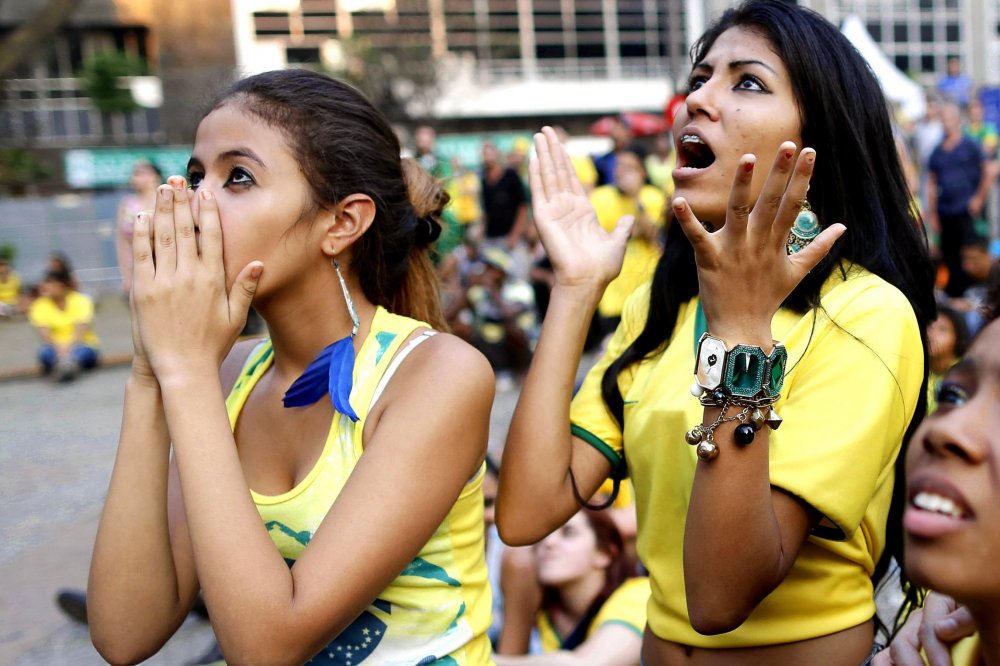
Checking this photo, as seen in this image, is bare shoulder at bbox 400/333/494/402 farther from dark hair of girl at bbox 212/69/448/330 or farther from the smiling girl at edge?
dark hair of girl at bbox 212/69/448/330

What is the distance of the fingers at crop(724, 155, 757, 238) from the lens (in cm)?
133

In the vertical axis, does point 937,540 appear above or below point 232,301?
below

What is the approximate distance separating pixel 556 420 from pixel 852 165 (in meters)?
0.73

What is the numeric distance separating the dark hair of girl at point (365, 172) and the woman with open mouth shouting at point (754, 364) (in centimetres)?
28

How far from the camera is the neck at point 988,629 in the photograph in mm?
1197

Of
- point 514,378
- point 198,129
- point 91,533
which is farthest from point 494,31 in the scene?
point 198,129

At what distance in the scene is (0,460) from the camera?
6836 millimetres

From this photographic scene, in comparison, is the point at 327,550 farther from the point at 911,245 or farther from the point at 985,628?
the point at 911,245

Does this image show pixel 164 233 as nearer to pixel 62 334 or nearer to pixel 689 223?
pixel 689 223

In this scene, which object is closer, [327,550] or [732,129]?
[327,550]

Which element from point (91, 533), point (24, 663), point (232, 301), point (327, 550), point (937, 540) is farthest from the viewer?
point (91, 533)

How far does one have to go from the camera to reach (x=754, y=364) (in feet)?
4.54

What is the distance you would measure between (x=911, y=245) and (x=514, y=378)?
6.34 m

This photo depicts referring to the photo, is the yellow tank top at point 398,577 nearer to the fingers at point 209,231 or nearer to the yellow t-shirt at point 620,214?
the fingers at point 209,231
